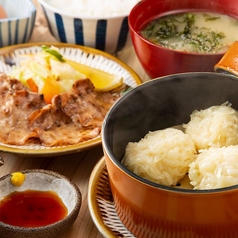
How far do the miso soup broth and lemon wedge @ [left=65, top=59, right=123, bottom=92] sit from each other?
0.70 ft

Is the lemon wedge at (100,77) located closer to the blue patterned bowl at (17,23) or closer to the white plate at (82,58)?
the white plate at (82,58)

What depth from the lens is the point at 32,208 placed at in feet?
5.12

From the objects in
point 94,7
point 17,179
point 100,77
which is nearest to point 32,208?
point 17,179

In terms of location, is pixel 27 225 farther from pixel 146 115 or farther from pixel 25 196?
pixel 146 115

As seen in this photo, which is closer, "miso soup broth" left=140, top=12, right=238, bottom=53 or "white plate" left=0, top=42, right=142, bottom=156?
"miso soup broth" left=140, top=12, right=238, bottom=53

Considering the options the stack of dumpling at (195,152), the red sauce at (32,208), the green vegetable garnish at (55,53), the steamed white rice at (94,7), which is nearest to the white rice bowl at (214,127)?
the stack of dumpling at (195,152)

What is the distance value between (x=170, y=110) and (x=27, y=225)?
22.0 inches

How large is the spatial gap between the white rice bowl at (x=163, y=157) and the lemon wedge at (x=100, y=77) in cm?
63

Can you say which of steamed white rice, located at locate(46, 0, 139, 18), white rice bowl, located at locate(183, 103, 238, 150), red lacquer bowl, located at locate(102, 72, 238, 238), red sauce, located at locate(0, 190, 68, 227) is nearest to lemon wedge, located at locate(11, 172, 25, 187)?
red sauce, located at locate(0, 190, 68, 227)

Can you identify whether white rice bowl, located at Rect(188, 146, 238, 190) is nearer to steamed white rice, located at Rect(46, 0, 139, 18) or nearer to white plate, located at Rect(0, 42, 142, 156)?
white plate, located at Rect(0, 42, 142, 156)

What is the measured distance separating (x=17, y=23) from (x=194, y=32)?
31.8 inches

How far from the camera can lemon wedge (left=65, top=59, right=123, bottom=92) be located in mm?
2100

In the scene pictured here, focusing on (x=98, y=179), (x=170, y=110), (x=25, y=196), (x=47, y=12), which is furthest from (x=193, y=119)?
(x=47, y=12)

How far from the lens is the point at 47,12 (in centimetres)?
239
